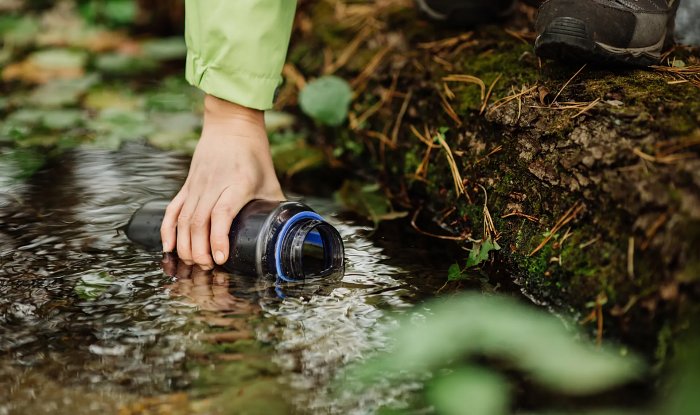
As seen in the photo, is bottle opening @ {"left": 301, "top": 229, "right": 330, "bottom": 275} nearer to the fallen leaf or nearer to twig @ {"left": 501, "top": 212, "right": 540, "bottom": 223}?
twig @ {"left": 501, "top": 212, "right": 540, "bottom": 223}

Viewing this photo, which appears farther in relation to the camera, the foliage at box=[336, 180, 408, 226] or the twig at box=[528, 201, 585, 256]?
the foliage at box=[336, 180, 408, 226]

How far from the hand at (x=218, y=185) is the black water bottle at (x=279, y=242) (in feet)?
0.09

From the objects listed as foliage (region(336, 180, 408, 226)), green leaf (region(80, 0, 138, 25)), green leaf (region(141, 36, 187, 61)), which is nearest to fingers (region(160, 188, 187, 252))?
foliage (region(336, 180, 408, 226))

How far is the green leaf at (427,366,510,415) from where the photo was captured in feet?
4.10

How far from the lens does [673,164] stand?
1344 mm

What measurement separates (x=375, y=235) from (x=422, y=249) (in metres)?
0.14

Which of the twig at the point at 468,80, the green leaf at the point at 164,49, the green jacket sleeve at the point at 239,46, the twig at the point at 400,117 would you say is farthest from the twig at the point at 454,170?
the green leaf at the point at 164,49

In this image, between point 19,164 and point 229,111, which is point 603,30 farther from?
point 19,164

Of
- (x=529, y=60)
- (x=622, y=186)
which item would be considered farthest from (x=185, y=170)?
(x=622, y=186)

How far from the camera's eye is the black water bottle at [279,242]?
5.36 feet

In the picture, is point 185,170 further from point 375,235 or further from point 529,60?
point 529,60

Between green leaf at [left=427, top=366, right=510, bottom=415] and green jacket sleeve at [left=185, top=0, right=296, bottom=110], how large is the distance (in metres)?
0.81

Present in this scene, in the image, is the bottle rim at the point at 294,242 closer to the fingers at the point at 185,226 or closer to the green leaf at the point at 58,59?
the fingers at the point at 185,226

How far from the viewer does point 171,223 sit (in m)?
1.75
